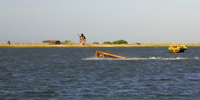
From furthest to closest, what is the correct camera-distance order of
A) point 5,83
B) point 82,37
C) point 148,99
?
point 82,37, point 5,83, point 148,99

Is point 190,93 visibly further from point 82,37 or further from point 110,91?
point 82,37

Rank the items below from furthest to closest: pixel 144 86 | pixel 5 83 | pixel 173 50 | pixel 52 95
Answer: pixel 173 50, pixel 5 83, pixel 144 86, pixel 52 95

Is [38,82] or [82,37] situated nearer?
[38,82]

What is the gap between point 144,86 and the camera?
75.5 ft

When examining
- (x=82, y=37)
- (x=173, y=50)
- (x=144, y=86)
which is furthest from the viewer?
(x=82, y=37)

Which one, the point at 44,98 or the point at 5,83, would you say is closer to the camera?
the point at 44,98

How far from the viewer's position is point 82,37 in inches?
6737

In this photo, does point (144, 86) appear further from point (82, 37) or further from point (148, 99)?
point (82, 37)

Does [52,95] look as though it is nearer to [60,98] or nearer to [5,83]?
[60,98]

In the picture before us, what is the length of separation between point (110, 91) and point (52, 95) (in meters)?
3.85

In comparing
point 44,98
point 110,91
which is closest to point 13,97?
point 44,98

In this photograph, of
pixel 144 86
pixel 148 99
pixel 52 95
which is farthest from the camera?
pixel 144 86

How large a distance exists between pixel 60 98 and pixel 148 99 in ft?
17.2

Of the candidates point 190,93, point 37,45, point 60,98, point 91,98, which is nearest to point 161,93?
point 190,93
